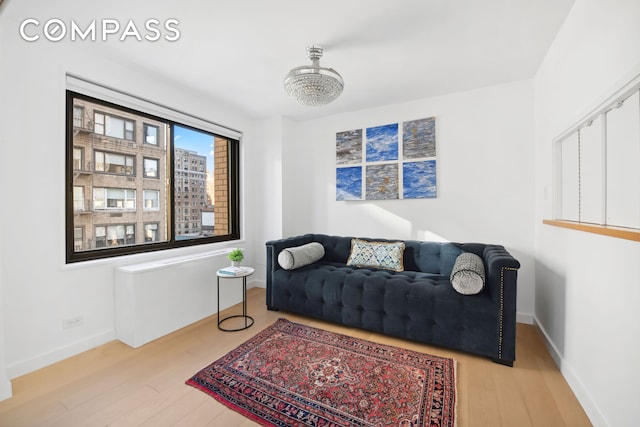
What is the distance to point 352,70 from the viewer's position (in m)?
2.64

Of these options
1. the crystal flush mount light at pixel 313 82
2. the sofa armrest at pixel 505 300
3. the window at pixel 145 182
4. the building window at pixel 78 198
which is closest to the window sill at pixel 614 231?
the sofa armrest at pixel 505 300

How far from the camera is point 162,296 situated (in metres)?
2.52

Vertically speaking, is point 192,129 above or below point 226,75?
below

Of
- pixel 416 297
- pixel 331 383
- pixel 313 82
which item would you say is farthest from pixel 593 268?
pixel 313 82

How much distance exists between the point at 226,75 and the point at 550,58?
288 centimetres

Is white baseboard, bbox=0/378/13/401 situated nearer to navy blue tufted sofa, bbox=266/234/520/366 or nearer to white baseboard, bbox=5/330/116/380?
white baseboard, bbox=5/330/116/380

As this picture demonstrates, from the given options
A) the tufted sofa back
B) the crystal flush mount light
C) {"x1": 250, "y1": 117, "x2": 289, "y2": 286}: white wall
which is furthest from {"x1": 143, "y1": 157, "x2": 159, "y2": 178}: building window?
the tufted sofa back

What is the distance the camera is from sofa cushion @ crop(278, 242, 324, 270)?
294 cm

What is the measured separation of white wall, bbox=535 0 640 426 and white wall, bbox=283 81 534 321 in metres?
0.45

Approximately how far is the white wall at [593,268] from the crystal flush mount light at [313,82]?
157 cm

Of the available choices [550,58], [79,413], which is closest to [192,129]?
[79,413]

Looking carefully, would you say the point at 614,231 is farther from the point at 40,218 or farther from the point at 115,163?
the point at 115,163

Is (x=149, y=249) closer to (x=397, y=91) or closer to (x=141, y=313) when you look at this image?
(x=141, y=313)

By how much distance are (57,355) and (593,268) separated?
3664 mm
